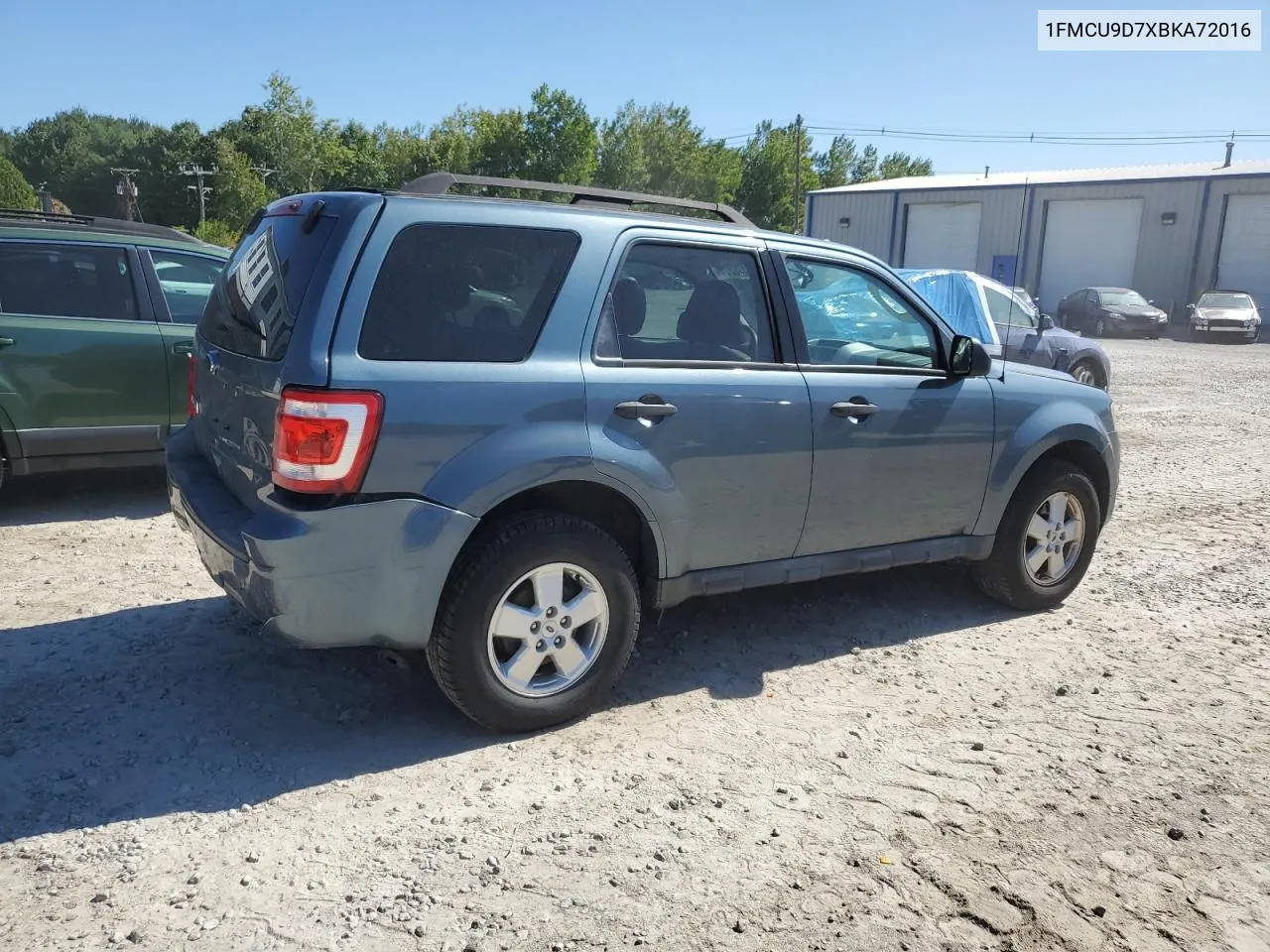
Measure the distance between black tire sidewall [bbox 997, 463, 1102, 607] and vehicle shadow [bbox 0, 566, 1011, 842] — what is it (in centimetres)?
26

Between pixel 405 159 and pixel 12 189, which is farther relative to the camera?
pixel 405 159

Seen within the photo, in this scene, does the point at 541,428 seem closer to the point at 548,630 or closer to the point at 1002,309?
the point at 548,630

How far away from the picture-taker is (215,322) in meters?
4.05

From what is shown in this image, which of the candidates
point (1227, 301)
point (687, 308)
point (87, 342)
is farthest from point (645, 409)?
point (1227, 301)

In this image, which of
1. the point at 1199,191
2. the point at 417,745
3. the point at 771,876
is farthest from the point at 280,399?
the point at 1199,191

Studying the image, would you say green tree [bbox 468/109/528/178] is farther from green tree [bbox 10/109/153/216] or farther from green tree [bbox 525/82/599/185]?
green tree [bbox 10/109/153/216]

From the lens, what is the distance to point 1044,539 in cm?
520

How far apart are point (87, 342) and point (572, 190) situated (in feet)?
12.8

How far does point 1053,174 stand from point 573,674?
46.8 meters

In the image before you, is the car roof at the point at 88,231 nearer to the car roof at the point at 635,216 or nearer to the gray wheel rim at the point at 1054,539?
the car roof at the point at 635,216

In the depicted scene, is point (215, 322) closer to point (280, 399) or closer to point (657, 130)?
point (280, 399)

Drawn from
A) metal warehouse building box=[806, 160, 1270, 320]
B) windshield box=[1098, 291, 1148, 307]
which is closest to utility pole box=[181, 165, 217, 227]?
metal warehouse building box=[806, 160, 1270, 320]

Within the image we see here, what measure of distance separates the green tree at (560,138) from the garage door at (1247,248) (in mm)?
42736

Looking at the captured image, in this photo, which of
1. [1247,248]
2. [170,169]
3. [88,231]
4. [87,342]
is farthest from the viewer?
[170,169]
